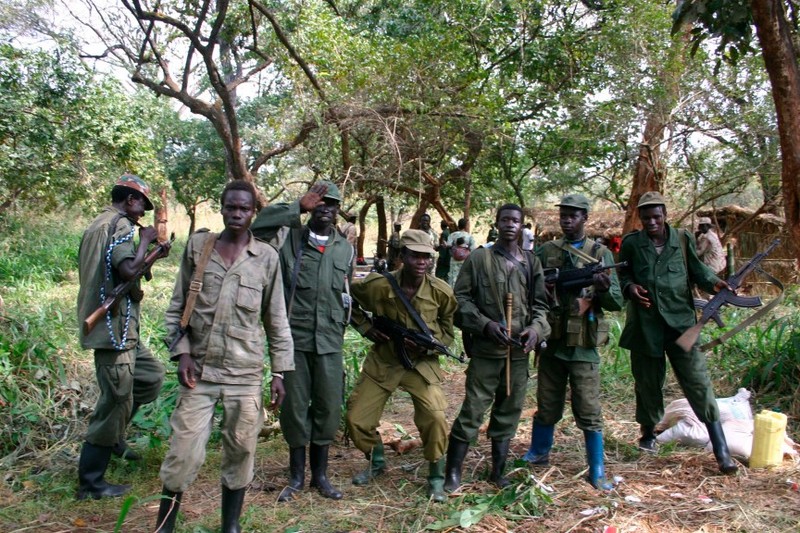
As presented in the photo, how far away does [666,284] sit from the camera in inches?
180

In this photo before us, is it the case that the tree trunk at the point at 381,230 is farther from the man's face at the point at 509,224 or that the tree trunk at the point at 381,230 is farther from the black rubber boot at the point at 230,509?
the black rubber boot at the point at 230,509

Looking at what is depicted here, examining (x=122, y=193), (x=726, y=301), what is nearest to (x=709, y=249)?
(x=726, y=301)

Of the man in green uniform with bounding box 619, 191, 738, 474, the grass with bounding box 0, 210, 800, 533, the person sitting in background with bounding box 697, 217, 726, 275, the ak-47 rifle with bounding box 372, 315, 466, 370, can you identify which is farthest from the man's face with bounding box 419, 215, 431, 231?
the ak-47 rifle with bounding box 372, 315, 466, 370

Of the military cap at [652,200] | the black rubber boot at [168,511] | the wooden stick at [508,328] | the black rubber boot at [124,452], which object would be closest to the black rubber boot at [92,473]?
the black rubber boot at [124,452]

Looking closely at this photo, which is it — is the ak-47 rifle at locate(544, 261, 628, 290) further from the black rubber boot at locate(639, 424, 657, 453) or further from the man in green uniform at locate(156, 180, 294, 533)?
the man in green uniform at locate(156, 180, 294, 533)

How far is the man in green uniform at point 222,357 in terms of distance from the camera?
3225mm

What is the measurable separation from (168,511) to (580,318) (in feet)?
8.89

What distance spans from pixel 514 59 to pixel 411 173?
3653 millimetres

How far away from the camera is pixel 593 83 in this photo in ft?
39.6

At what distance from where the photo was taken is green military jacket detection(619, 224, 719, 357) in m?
4.57

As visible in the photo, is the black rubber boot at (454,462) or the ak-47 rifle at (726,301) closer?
the black rubber boot at (454,462)

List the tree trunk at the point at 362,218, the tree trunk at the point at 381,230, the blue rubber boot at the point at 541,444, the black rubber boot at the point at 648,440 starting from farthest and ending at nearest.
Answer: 1. the tree trunk at the point at 381,230
2. the tree trunk at the point at 362,218
3. the black rubber boot at the point at 648,440
4. the blue rubber boot at the point at 541,444

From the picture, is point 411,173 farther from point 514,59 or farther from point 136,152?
point 136,152

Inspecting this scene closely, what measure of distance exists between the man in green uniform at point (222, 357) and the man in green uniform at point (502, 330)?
132 centimetres
